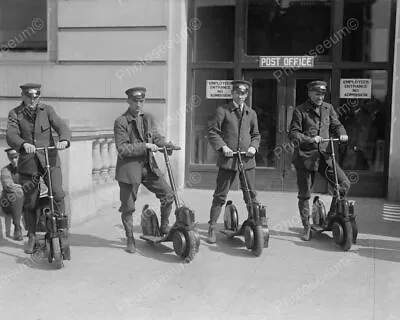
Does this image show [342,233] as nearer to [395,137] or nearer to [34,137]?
[34,137]

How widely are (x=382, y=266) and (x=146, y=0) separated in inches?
256

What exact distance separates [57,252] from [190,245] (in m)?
1.35

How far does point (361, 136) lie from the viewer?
10.1 metres

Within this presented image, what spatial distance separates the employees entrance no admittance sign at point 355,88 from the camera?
9938mm

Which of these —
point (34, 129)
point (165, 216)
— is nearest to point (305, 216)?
point (165, 216)

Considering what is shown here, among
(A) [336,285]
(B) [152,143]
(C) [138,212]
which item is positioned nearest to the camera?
(A) [336,285]

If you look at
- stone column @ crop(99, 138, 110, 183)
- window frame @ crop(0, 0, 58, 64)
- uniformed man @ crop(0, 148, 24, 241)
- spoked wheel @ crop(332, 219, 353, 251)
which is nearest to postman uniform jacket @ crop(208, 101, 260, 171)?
spoked wheel @ crop(332, 219, 353, 251)

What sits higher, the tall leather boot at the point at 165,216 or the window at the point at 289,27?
the window at the point at 289,27

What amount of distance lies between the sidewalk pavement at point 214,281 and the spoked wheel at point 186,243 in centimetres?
11

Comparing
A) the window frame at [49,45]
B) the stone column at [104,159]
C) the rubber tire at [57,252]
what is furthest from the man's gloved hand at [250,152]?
the window frame at [49,45]

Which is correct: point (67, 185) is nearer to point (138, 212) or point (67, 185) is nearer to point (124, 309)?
point (138, 212)

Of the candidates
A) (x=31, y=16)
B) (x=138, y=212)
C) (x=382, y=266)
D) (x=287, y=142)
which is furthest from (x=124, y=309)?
(x=31, y=16)

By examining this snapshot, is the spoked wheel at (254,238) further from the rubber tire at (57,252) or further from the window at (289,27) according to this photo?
the window at (289,27)

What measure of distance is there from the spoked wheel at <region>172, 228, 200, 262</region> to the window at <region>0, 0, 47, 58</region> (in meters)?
6.41
